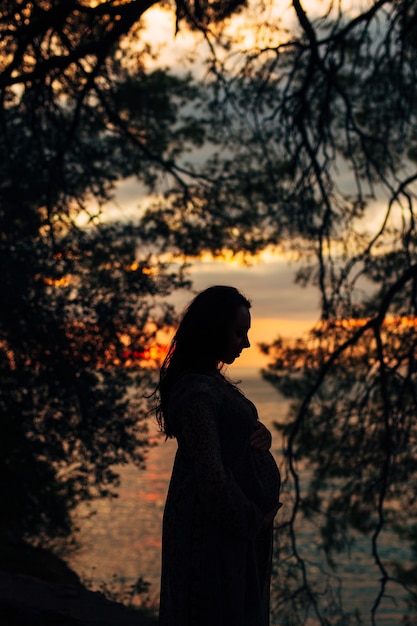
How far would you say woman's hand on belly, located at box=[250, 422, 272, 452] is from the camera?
347 centimetres

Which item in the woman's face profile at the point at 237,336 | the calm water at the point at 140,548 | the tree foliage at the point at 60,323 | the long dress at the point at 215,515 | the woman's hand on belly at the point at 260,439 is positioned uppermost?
the calm water at the point at 140,548

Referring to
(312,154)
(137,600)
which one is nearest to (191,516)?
(312,154)

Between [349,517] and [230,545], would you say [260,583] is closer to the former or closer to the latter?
[230,545]

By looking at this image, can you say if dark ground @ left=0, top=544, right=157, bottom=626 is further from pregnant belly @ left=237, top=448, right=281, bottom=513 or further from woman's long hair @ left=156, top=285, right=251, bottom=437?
woman's long hair @ left=156, top=285, right=251, bottom=437

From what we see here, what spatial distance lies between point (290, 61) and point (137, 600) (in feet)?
44.2

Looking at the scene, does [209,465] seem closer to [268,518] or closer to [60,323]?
[268,518]

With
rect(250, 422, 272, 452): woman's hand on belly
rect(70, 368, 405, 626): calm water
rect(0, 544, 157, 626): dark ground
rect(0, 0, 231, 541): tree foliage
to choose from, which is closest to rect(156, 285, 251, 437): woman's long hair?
rect(250, 422, 272, 452): woman's hand on belly

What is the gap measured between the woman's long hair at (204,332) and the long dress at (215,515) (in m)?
0.09

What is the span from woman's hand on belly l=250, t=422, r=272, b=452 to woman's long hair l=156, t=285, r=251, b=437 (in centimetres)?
28

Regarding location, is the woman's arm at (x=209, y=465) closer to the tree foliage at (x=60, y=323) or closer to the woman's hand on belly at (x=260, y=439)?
the woman's hand on belly at (x=260, y=439)

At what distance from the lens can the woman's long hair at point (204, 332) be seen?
3.45 m

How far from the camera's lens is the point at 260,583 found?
3543 millimetres

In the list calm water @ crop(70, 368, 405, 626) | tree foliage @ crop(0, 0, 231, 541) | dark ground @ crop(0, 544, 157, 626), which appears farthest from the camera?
calm water @ crop(70, 368, 405, 626)

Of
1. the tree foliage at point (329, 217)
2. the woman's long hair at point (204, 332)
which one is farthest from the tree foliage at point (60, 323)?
the woman's long hair at point (204, 332)
